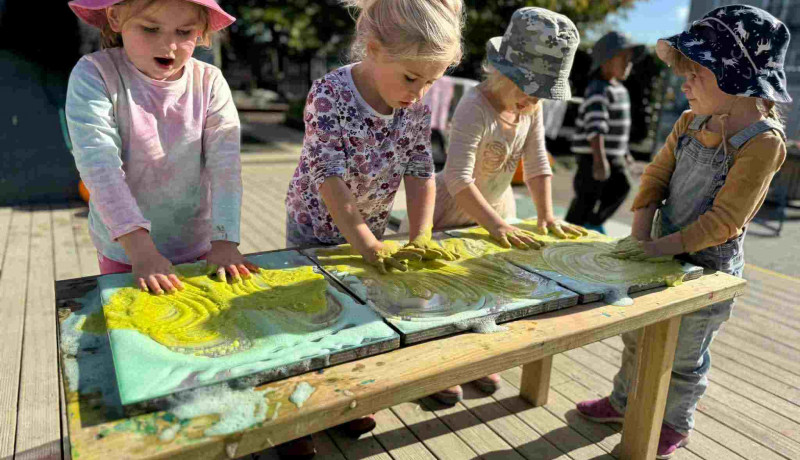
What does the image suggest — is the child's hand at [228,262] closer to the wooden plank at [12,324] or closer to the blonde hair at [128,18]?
the blonde hair at [128,18]

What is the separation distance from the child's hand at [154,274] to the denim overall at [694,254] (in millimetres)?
1464

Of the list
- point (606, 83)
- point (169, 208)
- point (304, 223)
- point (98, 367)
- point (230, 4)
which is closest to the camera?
point (98, 367)

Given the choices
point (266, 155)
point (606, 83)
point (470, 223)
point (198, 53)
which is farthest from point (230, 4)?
point (470, 223)

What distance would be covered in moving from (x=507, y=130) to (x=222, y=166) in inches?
41.9

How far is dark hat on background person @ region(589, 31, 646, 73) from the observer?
3.48 meters

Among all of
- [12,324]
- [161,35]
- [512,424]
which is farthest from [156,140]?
[12,324]

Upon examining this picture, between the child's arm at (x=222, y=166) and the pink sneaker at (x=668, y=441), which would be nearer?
the child's arm at (x=222, y=166)

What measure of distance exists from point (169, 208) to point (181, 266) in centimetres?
25

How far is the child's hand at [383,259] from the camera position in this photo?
4.71ft

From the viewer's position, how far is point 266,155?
8156 mm

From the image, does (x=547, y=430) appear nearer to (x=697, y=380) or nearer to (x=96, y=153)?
(x=697, y=380)

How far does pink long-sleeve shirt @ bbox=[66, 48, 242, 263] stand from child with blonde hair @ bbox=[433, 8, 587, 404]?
0.80 m

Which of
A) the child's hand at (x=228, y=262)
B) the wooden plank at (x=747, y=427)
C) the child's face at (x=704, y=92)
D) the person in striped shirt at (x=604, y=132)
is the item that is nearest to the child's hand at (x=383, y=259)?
the child's hand at (x=228, y=262)

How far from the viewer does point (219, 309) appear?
45.5 inches
